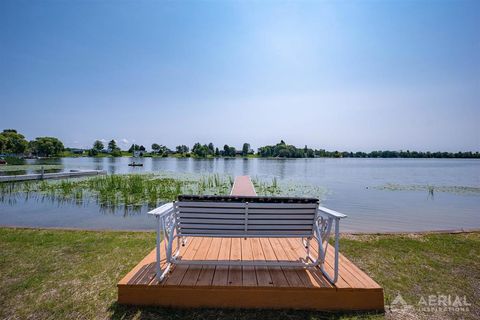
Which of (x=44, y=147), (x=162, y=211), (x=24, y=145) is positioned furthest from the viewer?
(x=44, y=147)

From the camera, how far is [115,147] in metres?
135

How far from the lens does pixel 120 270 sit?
437 cm

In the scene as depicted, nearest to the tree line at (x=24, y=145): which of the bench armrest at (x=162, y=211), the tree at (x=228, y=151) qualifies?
the tree at (x=228, y=151)

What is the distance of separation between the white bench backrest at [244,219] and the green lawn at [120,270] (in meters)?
0.94

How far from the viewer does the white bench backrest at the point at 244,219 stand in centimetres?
342

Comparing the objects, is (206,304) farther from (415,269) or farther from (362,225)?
(362,225)

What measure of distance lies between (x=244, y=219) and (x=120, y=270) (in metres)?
2.47

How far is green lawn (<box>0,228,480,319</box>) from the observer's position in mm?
3092

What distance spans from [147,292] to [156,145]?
505ft

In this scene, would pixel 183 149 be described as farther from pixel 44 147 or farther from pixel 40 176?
pixel 40 176

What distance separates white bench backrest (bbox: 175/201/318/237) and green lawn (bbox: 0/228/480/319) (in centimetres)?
94

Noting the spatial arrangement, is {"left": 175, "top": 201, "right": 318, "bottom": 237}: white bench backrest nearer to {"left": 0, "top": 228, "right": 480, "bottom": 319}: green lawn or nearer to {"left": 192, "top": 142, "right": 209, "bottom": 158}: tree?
{"left": 0, "top": 228, "right": 480, "bottom": 319}: green lawn

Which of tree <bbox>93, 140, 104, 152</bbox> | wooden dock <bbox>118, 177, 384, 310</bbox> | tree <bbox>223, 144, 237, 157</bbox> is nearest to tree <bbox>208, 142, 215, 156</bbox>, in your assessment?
tree <bbox>223, 144, 237, 157</bbox>

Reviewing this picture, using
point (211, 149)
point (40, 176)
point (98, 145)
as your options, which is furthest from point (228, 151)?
point (40, 176)
